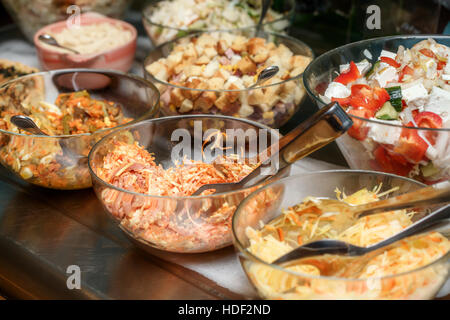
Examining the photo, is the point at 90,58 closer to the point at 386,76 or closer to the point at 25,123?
the point at 25,123

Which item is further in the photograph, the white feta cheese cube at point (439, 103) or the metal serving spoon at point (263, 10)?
the metal serving spoon at point (263, 10)

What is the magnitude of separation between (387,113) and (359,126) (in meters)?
0.09

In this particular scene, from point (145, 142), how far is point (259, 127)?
0.24 metres

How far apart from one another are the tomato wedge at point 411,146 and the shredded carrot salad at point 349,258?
0.27ft

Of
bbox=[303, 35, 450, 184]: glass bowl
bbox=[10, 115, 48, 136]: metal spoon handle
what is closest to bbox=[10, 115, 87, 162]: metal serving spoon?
bbox=[10, 115, 48, 136]: metal spoon handle

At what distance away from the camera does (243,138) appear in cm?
111

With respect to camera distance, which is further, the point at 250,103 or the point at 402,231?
the point at 250,103

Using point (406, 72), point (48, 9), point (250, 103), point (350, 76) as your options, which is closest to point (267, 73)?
point (250, 103)

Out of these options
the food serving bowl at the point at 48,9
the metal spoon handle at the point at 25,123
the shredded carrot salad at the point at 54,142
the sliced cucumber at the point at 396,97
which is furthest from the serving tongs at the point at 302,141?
the food serving bowl at the point at 48,9

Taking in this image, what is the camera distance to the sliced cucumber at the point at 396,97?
102 centimetres

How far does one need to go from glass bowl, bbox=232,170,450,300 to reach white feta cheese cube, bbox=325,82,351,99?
225 mm

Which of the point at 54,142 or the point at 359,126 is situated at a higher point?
the point at 359,126

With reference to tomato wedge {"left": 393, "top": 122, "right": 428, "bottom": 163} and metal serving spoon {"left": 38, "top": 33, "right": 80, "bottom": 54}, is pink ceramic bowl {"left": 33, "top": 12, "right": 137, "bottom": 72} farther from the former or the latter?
tomato wedge {"left": 393, "top": 122, "right": 428, "bottom": 163}

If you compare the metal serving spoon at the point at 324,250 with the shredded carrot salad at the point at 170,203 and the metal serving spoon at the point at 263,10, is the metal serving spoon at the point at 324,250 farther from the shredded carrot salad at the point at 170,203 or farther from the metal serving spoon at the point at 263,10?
the metal serving spoon at the point at 263,10
